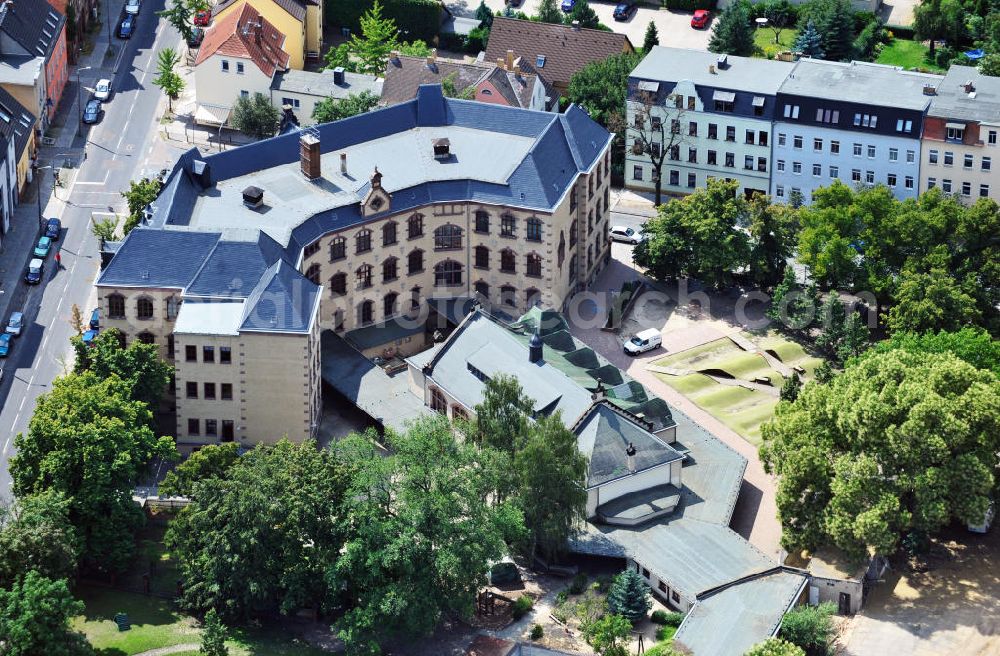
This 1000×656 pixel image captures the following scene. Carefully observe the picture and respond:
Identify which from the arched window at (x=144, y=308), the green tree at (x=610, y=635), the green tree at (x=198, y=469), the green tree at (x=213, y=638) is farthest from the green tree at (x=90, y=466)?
the green tree at (x=610, y=635)

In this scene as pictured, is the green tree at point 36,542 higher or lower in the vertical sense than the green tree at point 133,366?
lower

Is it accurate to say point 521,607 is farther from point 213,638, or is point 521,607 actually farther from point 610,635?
point 213,638

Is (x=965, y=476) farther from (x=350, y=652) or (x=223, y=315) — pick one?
(x=223, y=315)

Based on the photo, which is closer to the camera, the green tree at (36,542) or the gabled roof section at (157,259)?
the green tree at (36,542)

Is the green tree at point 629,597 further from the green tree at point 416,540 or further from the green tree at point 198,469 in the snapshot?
the green tree at point 198,469

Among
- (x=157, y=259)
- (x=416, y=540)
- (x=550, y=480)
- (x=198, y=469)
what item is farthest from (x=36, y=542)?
(x=550, y=480)

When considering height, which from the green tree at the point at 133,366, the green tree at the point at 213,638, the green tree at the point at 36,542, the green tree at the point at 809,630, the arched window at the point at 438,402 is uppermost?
the green tree at the point at 133,366

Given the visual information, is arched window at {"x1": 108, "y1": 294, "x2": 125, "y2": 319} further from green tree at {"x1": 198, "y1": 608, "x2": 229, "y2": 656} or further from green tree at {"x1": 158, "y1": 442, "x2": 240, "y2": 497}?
green tree at {"x1": 198, "y1": 608, "x2": 229, "y2": 656}

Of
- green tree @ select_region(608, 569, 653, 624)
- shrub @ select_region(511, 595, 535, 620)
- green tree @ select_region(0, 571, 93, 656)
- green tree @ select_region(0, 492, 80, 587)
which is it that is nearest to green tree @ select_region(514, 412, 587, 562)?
shrub @ select_region(511, 595, 535, 620)
